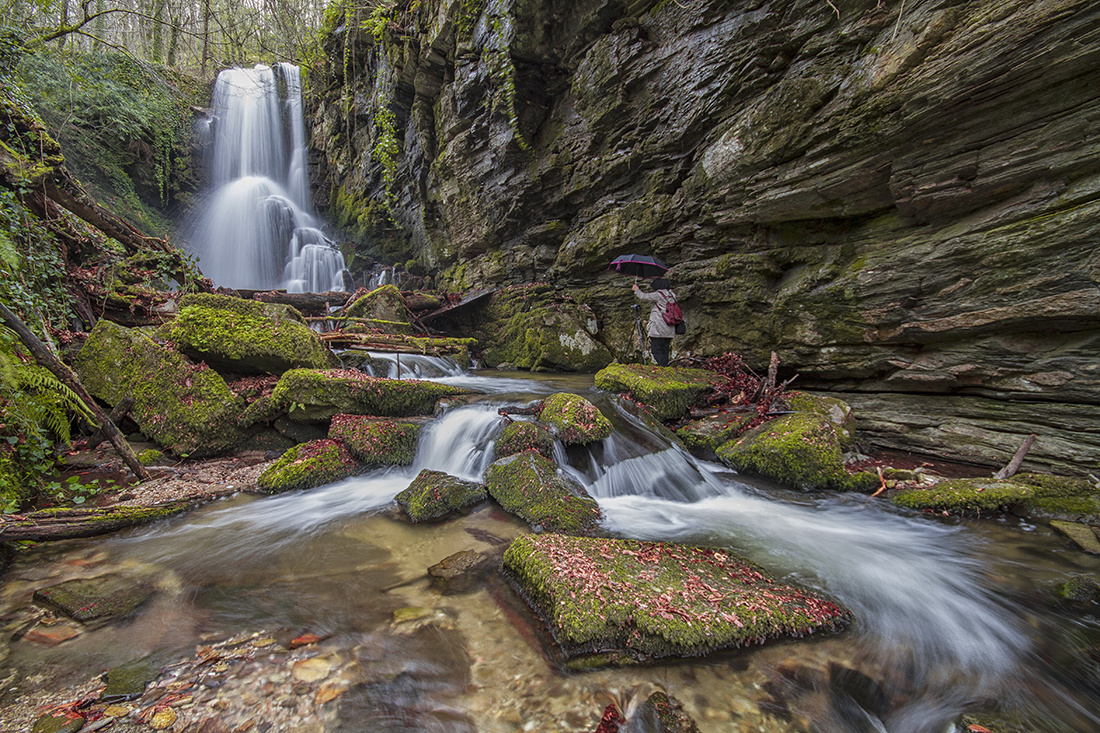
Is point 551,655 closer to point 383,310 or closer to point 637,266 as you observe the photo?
point 637,266

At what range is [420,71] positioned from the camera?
15391 mm

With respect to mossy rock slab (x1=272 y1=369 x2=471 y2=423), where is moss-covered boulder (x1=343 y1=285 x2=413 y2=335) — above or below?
above

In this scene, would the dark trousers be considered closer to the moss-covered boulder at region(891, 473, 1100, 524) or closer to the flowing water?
the flowing water

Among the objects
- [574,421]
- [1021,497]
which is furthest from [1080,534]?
[574,421]

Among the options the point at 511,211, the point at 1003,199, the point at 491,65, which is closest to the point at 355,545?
the point at 1003,199

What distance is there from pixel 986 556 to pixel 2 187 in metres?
12.2

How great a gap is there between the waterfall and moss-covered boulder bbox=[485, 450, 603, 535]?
58.3ft

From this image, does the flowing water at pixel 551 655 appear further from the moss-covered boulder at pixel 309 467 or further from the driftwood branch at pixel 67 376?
the driftwood branch at pixel 67 376

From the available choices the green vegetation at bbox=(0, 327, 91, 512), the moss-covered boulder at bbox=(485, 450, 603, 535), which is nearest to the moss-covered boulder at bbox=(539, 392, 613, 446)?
the moss-covered boulder at bbox=(485, 450, 603, 535)

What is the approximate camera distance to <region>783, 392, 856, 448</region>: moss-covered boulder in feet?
20.3

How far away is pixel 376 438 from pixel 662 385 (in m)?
4.95

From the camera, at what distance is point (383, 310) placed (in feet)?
42.1

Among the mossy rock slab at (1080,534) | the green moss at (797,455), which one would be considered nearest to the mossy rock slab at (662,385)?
the green moss at (797,455)

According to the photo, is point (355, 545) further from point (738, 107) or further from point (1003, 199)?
point (738, 107)
